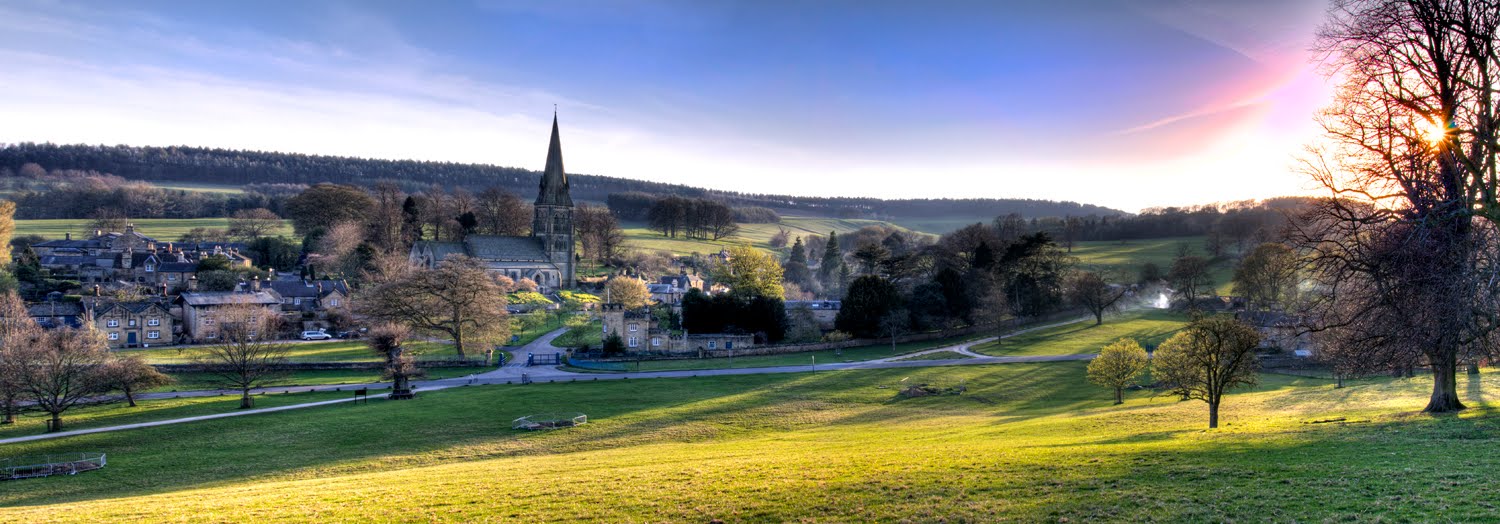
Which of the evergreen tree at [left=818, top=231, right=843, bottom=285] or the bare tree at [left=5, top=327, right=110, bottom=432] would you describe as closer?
the bare tree at [left=5, top=327, right=110, bottom=432]

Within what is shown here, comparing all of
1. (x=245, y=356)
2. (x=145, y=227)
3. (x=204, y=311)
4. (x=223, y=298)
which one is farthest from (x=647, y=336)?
(x=145, y=227)

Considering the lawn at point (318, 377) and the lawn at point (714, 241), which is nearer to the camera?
the lawn at point (318, 377)

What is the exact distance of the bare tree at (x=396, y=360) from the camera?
3859 cm

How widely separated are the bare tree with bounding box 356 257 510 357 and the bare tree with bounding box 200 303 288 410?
24.7 feet

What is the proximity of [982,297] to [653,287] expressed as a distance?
128ft

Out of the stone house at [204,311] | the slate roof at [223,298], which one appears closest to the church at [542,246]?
the slate roof at [223,298]

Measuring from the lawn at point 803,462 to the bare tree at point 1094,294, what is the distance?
98.6ft

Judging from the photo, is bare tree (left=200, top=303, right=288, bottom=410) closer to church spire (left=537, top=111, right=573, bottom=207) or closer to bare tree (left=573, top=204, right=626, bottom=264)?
church spire (left=537, top=111, right=573, bottom=207)

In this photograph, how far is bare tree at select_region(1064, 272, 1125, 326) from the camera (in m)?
69.3

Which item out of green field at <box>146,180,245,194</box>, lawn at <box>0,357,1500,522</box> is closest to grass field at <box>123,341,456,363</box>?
lawn at <box>0,357,1500,522</box>

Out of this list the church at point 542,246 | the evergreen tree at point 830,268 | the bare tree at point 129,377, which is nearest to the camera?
the bare tree at point 129,377

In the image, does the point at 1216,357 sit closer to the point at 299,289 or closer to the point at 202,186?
the point at 299,289

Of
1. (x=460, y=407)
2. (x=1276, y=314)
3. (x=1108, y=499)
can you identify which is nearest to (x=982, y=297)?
(x=1276, y=314)

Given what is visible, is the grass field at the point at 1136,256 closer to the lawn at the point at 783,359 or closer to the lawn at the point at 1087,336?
the lawn at the point at 1087,336
